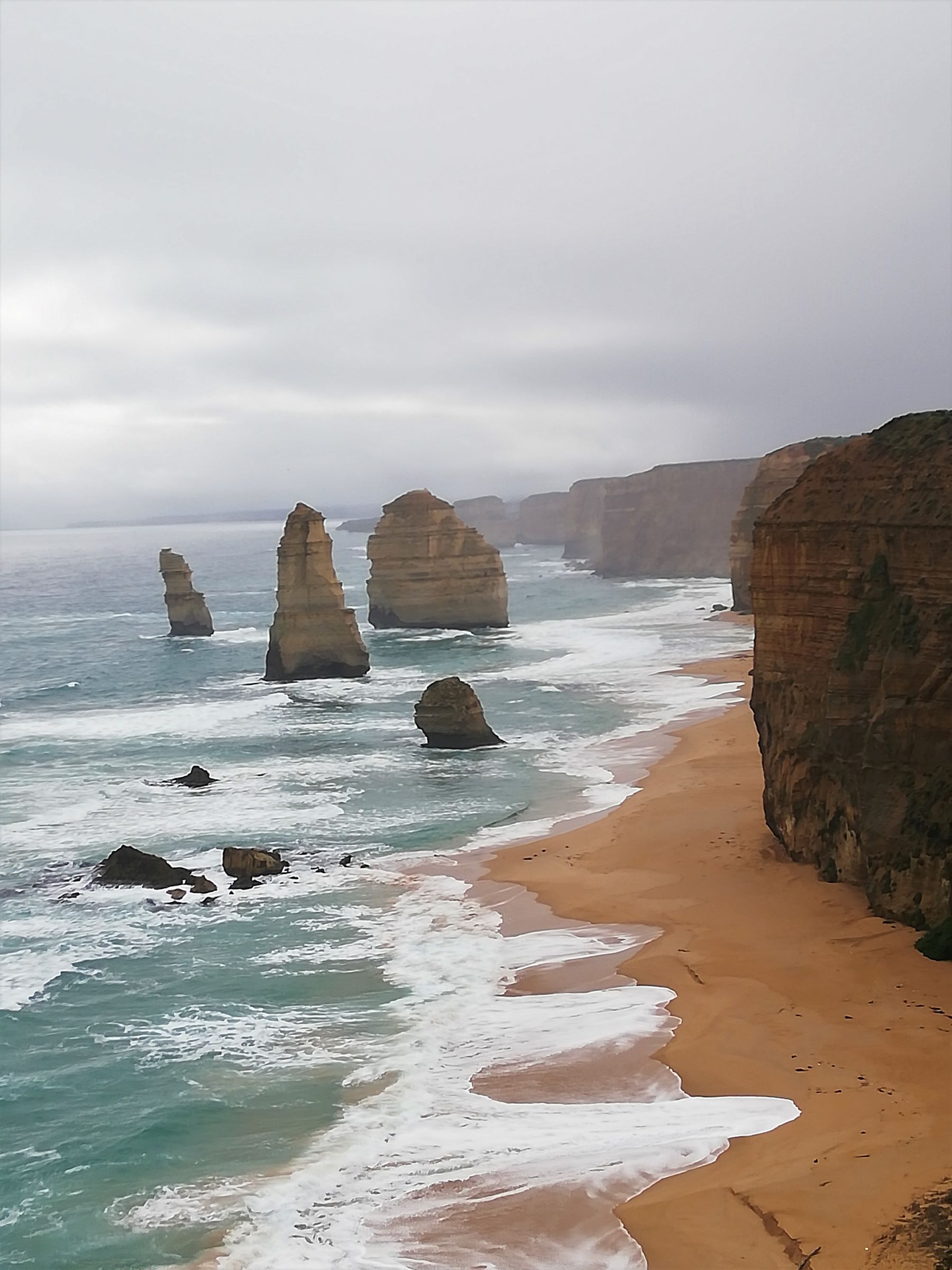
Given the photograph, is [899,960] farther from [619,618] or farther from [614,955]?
[619,618]

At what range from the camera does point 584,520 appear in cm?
15288

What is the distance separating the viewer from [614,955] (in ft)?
54.4

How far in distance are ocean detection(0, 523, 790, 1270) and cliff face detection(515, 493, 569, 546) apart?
482 ft

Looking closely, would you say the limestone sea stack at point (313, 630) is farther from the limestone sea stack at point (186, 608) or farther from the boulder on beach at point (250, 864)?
the boulder on beach at point (250, 864)

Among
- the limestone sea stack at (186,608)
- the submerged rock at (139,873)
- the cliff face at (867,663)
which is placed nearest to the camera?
the cliff face at (867,663)

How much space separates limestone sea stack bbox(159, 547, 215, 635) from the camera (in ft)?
221

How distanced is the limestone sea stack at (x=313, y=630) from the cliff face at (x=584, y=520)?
98147 millimetres

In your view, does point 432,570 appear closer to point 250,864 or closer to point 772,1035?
point 250,864

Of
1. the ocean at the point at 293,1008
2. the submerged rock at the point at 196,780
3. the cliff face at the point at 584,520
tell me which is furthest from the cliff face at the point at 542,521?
the submerged rock at the point at 196,780

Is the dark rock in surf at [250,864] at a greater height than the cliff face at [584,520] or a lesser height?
lesser

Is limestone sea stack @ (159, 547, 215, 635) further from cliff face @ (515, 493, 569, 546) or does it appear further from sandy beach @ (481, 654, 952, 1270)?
cliff face @ (515, 493, 569, 546)

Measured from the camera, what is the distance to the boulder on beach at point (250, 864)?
855 inches

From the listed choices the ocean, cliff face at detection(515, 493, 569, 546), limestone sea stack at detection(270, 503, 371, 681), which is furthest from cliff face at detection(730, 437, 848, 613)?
cliff face at detection(515, 493, 569, 546)

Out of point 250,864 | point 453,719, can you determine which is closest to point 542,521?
point 453,719
